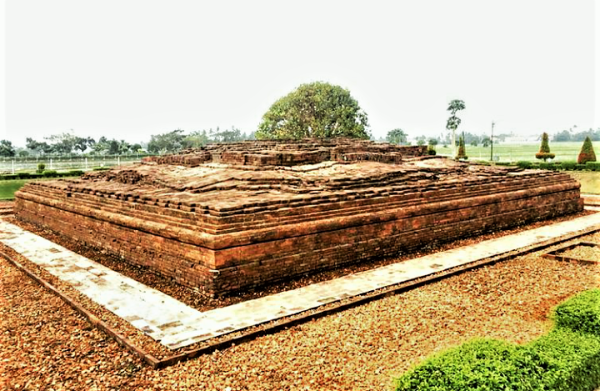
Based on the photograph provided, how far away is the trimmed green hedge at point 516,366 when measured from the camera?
9.36 feet

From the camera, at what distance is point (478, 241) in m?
8.23

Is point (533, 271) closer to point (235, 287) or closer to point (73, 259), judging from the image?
point (235, 287)

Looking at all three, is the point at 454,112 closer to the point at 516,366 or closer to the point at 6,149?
the point at 6,149

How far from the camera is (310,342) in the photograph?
13.9 ft

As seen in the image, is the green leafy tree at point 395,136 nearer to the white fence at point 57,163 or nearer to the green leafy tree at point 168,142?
the green leafy tree at point 168,142

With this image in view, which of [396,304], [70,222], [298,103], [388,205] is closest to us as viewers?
[396,304]

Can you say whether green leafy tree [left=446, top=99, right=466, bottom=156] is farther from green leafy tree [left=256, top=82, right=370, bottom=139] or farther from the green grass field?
green leafy tree [left=256, top=82, right=370, bottom=139]

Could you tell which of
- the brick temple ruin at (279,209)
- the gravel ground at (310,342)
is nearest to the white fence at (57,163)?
the brick temple ruin at (279,209)

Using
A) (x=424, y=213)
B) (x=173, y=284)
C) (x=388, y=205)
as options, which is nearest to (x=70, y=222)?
(x=173, y=284)

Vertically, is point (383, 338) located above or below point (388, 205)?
below

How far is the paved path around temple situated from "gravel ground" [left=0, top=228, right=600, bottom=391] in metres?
0.39

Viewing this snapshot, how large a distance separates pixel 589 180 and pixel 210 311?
1835 cm

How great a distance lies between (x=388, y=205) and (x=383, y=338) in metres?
3.39

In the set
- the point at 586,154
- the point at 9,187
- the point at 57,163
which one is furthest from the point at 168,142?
the point at 586,154
